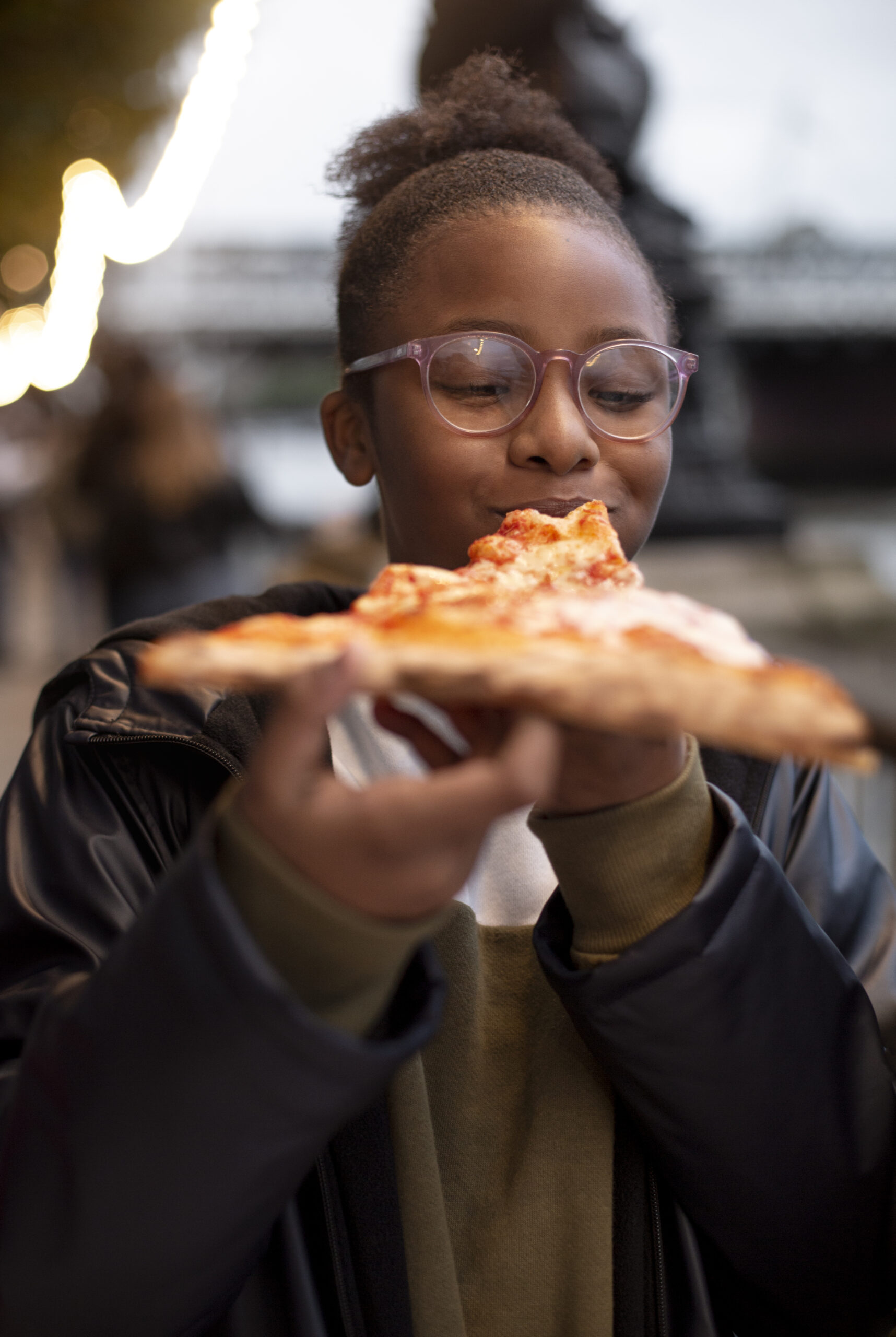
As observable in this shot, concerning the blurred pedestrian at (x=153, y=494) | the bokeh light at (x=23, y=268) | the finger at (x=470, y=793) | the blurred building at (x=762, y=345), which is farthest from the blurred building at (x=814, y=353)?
the finger at (x=470, y=793)

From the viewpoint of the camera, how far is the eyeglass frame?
148cm

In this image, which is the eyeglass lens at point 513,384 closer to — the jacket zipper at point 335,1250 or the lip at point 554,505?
the lip at point 554,505

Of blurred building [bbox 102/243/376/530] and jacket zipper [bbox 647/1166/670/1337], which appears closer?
jacket zipper [bbox 647/1166/670/1337]

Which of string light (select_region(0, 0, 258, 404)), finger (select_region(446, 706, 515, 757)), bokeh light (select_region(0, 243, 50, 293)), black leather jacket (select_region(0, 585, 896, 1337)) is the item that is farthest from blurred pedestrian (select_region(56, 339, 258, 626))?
finger (select_region(446, 706, 515, 757))

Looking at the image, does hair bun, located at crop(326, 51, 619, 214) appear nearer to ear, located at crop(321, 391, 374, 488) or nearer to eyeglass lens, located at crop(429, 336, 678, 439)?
ear, located at crop(321, 391, 374, 488)

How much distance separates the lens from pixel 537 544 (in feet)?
4.24

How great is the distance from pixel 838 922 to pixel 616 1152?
49 cm

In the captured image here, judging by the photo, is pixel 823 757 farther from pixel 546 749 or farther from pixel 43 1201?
pixel 43 1201

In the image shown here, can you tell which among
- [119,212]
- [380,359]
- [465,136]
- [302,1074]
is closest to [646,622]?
[302,1074]

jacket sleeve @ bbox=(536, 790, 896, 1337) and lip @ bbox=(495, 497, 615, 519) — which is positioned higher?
lip @ bbox=(495, 497, 615, 519)

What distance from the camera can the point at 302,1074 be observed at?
0.95 meters

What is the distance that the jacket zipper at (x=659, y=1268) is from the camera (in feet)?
4.69

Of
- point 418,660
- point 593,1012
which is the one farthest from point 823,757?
point 593,1012

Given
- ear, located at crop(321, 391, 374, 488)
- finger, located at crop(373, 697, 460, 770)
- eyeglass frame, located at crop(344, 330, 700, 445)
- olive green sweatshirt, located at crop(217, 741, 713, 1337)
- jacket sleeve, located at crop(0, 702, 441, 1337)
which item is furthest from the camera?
ear, located at crop(321, 391, 374, 488)
